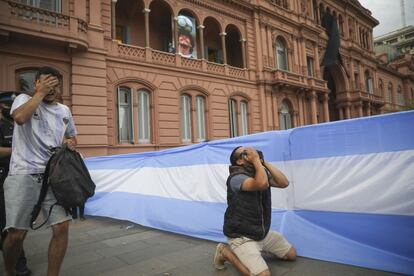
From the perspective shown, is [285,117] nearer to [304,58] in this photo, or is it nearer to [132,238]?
[304,58]

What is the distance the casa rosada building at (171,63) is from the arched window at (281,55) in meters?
0.07

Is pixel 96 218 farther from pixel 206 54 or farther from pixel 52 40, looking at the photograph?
pixel 206 54

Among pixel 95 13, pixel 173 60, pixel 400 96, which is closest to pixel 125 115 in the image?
pixel 173 60

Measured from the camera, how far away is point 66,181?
2881 mm

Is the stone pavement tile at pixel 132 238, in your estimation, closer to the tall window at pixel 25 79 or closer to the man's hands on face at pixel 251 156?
the man's hands on face at pixel 251 156

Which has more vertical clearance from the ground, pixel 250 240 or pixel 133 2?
pixel 133 2

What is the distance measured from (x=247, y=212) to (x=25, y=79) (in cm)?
1191

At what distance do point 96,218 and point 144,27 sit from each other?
1315cm

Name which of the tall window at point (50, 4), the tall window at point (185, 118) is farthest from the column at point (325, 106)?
the tall window at point (50, 4)

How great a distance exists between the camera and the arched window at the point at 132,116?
1504 centimetres

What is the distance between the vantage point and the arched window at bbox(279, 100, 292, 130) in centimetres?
2305

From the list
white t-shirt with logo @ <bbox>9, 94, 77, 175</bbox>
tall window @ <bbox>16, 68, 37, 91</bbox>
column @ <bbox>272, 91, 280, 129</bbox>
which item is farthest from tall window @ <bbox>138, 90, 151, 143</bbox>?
white t-shirt with logo @ <bbox>9, 94, 77, 175</bbox>

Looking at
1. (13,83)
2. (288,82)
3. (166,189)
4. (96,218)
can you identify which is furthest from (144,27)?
(166,189)

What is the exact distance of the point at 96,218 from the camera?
7438mm
